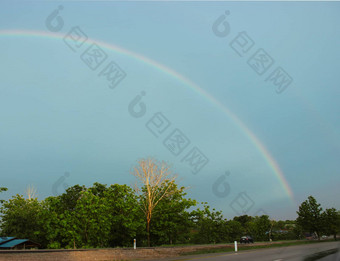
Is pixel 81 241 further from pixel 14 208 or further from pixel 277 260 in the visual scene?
pixel 277 260

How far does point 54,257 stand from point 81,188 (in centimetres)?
3001

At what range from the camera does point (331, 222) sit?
61.0m

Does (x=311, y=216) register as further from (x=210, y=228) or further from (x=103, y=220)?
(x=103, y=220)

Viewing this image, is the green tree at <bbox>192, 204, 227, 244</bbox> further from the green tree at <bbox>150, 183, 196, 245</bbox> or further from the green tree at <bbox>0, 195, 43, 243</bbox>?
the green tree at <bbox>0, 195, 43, 243</bbox>

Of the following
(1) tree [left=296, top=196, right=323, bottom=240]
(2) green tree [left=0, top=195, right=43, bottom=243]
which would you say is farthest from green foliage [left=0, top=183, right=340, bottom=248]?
(1) tree [left=296, top=196, right=323, bottom=240]

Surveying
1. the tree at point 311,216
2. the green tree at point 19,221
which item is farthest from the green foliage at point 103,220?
the tree at point 311,216

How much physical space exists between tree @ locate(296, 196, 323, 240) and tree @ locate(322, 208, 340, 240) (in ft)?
3.31

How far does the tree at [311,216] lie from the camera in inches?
2355

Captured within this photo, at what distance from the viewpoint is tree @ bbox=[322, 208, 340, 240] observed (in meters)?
59.7

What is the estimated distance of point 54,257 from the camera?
15328 mm

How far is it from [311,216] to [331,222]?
495 centimetres

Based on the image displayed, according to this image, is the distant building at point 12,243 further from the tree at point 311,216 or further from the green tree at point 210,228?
the tree at point 311,216

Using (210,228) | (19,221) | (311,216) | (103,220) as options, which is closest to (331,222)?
(311,216)

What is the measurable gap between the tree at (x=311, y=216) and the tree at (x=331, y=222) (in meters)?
1.01
